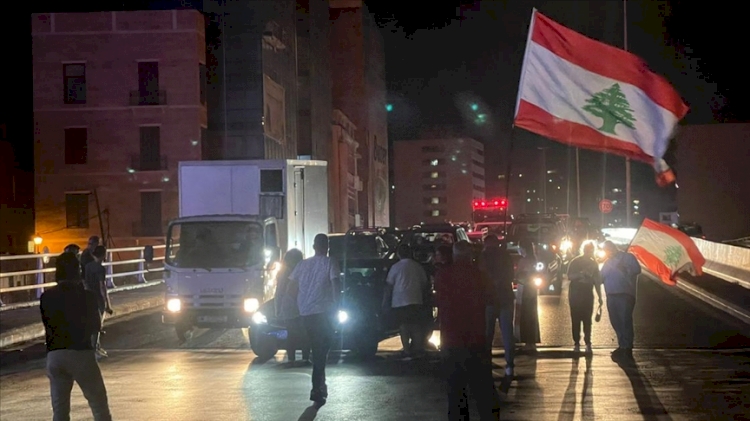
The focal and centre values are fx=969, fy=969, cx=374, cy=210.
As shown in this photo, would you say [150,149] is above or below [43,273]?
above

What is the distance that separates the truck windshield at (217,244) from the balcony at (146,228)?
36044mm

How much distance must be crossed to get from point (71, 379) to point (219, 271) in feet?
31.4

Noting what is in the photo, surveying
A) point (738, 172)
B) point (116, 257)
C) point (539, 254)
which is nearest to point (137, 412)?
point (539, 254)

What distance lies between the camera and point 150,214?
178 ft

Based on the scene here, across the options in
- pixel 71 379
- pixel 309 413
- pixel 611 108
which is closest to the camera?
pixel 71 379

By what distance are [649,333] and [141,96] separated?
1616 inches

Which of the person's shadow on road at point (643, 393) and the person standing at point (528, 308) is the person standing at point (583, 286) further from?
the person's shadow on road at point (643, 393)

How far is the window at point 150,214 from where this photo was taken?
5372 cm

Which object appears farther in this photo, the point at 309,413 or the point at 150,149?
the point at 150,149

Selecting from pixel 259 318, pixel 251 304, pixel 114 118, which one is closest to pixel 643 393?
pixel 259 318

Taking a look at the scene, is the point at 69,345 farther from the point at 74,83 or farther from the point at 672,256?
the point at 74,83

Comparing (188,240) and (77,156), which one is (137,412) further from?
(77,156)

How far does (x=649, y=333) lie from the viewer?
18656mm

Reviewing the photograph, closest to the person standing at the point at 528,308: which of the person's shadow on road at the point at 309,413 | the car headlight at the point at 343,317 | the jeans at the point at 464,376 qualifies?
the car headlight at the point at 343,317
